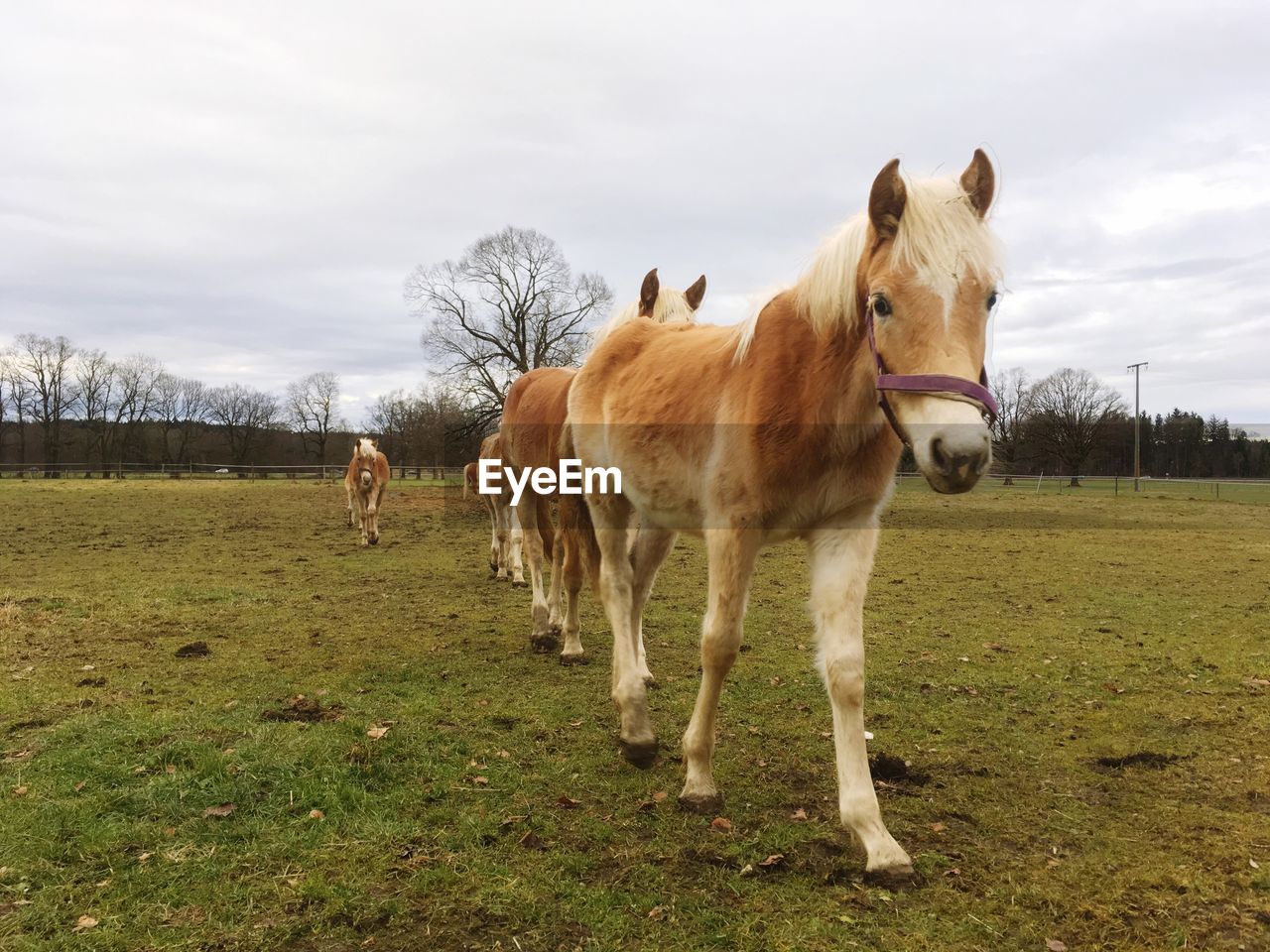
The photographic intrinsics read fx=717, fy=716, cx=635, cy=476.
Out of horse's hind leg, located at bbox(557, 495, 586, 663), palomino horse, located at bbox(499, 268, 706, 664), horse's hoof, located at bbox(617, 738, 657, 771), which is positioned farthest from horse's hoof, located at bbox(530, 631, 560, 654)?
horse's hoof, located at bbox(617, 738, 657, 771)

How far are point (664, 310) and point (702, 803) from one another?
11.4 feet

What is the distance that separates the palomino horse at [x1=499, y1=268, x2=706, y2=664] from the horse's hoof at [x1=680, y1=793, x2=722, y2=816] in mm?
1334

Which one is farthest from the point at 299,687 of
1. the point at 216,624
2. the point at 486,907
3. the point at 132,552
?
the point at 132,552

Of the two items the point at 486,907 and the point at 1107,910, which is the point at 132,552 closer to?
the point at 486,907

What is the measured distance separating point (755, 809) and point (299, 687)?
10.8 feet

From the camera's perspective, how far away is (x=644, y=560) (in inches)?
178

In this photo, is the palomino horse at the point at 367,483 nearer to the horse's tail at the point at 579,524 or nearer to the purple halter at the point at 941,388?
the horse's tail at the point at 579,524

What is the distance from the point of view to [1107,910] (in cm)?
248

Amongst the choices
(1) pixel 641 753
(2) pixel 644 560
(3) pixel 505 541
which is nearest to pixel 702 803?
(1) pixel 641 753

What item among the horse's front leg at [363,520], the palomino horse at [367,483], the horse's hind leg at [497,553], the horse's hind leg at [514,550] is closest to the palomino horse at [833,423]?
the horse's hind leg at [514,550]

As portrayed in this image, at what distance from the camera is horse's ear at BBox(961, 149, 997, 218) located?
2.66 meters

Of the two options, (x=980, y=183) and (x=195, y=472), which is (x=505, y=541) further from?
(x=195, y=472)

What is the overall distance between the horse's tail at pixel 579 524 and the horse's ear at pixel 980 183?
9.56 ft

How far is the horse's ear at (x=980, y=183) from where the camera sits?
2662 mm
